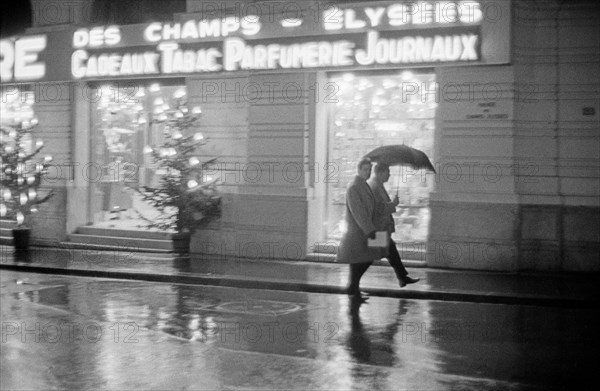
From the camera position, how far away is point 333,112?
16000 millimetres

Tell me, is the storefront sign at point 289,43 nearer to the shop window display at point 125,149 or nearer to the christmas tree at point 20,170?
the shop window display at point 125,149

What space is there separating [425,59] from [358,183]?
3913 mm

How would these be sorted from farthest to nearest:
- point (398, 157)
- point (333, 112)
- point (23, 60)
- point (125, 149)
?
point (23, 60) → point (125, 149) → point (333, 112) → point (398, 157)

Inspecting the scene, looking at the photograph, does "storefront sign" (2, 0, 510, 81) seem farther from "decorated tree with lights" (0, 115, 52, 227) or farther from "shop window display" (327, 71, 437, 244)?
"decorated tree with lights" (0, 115, 52, 227)

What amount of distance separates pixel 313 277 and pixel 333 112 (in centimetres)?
405

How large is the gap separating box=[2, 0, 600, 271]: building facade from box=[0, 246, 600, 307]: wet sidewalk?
0.81 metres

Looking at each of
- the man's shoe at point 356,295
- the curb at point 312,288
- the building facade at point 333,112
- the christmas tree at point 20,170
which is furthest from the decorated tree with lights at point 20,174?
the man's shoe at point 356,295

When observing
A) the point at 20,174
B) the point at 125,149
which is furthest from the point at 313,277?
the point at 20,174

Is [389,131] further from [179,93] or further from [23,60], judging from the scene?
[23,60]

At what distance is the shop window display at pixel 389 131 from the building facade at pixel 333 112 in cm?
3

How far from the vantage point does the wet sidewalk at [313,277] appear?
11523 mm

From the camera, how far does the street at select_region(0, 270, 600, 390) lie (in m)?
6.78

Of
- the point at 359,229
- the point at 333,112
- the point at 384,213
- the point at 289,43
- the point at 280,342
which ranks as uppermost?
the point at 289,43

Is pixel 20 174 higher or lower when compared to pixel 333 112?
lower
